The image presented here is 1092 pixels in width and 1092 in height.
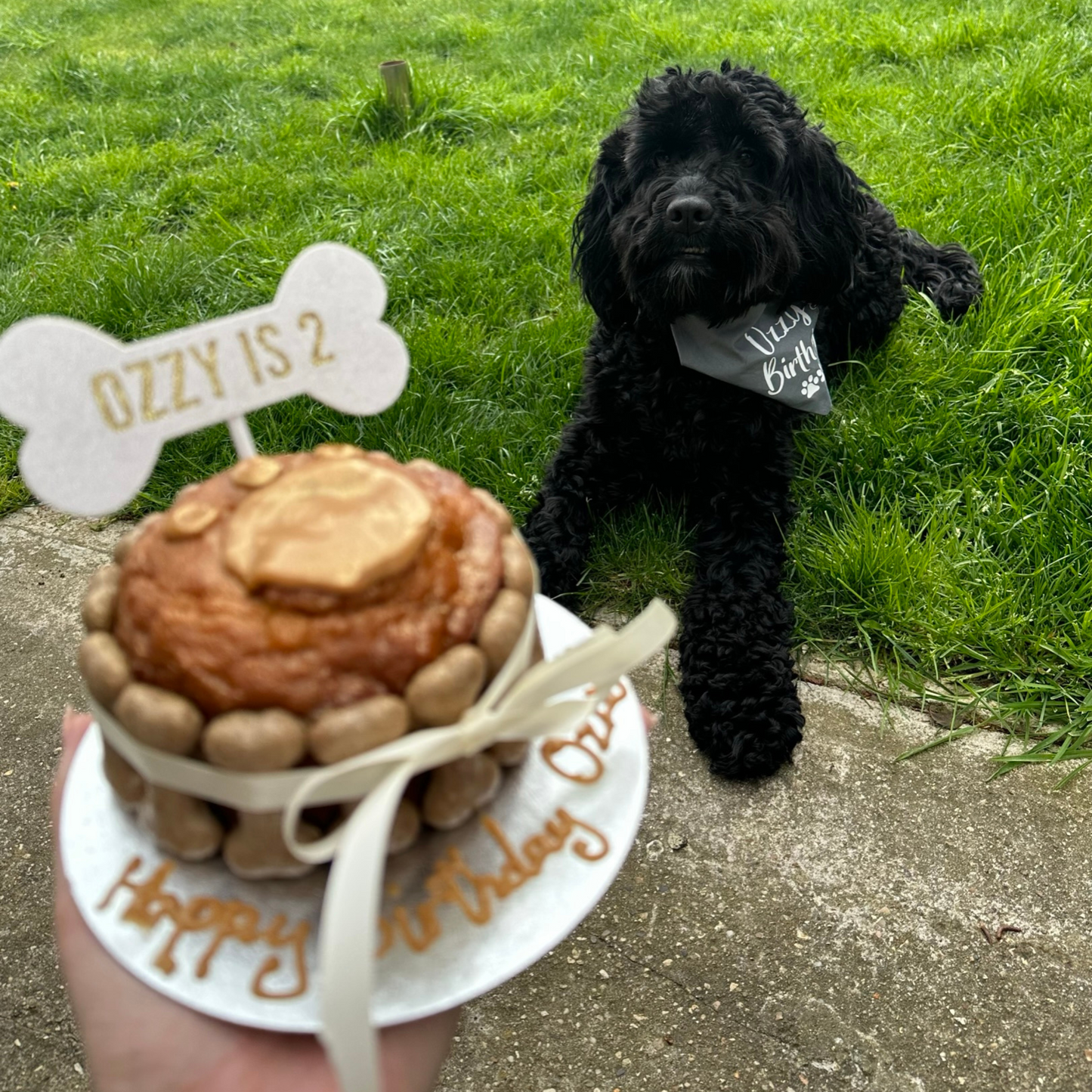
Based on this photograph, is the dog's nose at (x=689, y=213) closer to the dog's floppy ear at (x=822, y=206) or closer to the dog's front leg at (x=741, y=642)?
the dog's floppy ear at (x=822, y=206)

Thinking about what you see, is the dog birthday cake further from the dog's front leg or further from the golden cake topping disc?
the dog's front leg

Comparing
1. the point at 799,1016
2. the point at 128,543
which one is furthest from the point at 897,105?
the point at 128,543

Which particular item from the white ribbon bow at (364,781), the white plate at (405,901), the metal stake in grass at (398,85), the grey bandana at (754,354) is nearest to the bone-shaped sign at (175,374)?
the white ribbon bow at (364,781)

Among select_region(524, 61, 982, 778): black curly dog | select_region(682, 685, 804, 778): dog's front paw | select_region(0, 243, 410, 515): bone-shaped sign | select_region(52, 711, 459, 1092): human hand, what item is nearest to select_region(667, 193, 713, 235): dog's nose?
select_region(524, 61, 982, 778): black curly dog

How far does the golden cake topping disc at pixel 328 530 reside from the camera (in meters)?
1.04

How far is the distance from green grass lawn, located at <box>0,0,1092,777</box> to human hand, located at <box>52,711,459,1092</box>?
61.2 inches

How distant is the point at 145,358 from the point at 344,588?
1.36 ft

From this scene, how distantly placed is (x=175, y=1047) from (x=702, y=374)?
79.4 inches

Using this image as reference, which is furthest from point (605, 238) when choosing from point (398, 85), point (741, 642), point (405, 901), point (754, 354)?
point (398, 85)

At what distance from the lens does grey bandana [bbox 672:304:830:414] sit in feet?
8.33

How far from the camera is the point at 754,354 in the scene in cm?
254

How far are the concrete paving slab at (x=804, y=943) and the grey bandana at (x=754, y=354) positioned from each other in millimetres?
856

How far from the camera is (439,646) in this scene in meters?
1.11

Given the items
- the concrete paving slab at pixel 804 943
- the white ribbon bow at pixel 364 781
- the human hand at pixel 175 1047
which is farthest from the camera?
the concrete paving slab at pixel 804 943
